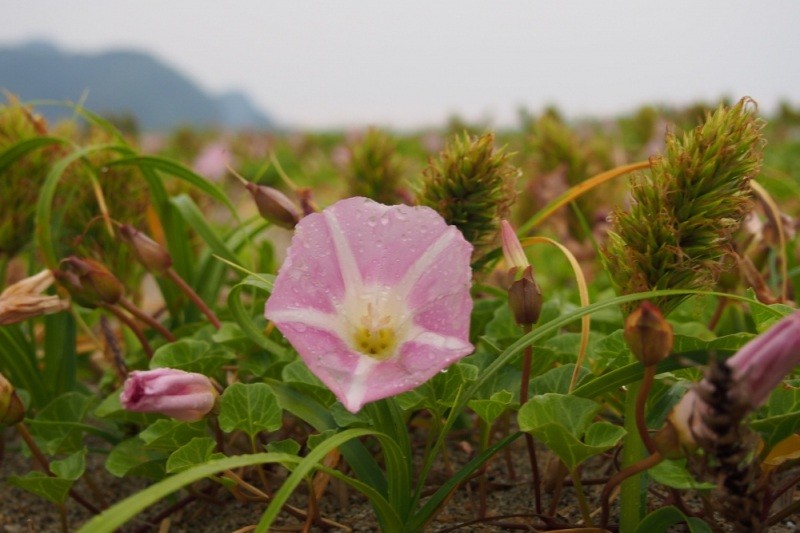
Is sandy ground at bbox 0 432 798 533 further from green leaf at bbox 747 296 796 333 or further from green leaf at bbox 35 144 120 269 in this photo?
green leaf at bbox 35 144 120 269

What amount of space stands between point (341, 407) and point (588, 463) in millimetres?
529

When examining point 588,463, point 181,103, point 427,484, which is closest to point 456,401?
point 427,484

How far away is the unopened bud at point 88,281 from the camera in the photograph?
1198 mm

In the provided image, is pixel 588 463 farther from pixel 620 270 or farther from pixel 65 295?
pixel 65 295

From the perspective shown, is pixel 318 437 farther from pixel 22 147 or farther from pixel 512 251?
pixel 22 147

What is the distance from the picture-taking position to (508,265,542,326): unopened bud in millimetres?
947

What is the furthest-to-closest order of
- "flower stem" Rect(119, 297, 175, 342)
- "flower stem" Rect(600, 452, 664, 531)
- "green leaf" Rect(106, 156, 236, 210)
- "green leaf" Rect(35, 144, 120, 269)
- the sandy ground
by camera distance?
"green leaf" Rect(106, 156, 236, 210) < "green leaf" Rect(35, 144, 120, 269) < "flower stem" Rect(119, 297, 175, 342) < the sandy ground < "flower stem" Rect(600, 452, 664, 531)

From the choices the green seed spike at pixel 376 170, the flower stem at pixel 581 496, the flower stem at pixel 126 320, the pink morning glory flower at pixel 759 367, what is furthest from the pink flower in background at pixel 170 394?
the green seed spike at pixel 376 170

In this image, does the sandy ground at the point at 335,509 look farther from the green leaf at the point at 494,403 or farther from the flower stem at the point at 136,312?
the flower stem at the point at 136,312

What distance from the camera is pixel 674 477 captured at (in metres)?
0.86

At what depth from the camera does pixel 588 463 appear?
1.36 m

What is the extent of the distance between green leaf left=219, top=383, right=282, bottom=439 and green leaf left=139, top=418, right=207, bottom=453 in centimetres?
5

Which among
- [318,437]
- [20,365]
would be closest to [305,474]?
[318,437]

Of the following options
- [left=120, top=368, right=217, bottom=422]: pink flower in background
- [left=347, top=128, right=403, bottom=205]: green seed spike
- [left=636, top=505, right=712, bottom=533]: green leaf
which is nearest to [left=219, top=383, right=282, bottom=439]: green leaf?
[left=120, top=368, right=217, bottom=422]: pink flower in background
